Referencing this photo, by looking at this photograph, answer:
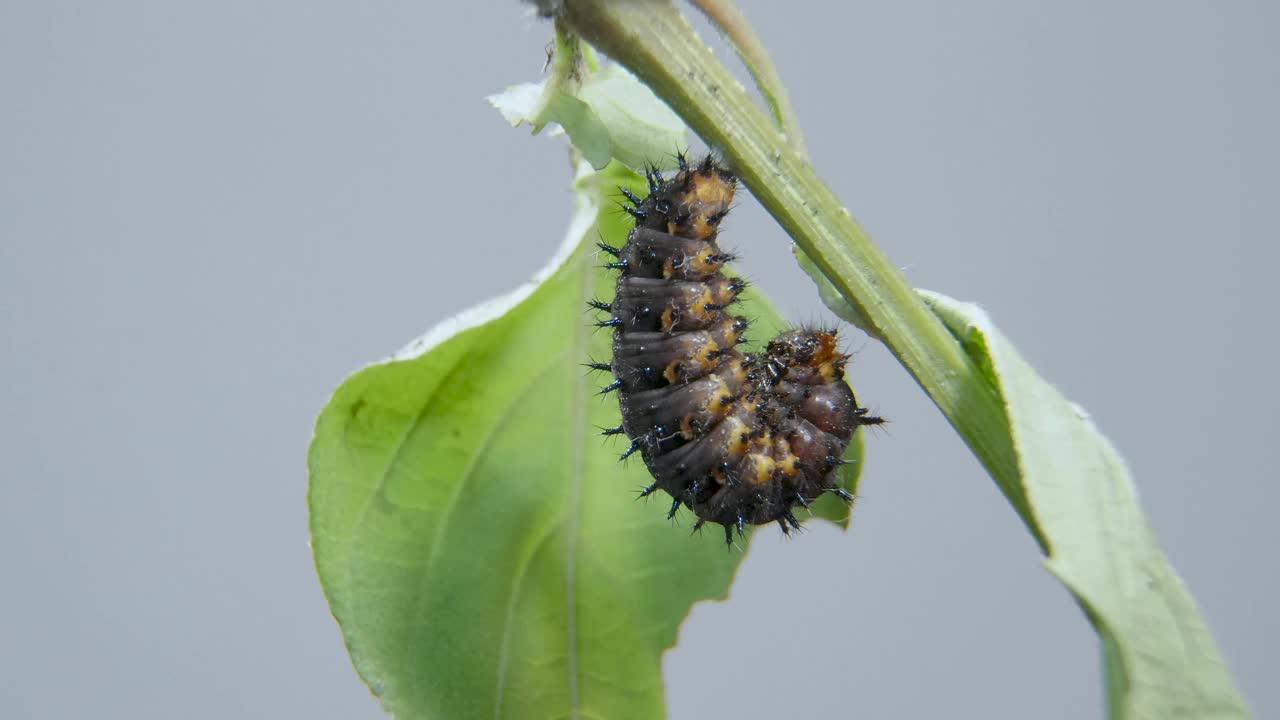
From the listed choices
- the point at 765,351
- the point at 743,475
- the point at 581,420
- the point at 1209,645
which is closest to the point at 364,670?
the point at 581,420

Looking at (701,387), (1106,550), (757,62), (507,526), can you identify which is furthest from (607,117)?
→ (1106,550)

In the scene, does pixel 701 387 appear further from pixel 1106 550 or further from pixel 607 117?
pixel 1106 550

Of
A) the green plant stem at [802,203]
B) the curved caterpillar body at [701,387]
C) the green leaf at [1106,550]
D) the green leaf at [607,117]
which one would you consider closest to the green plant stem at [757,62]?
the green plant stem at [802,203]

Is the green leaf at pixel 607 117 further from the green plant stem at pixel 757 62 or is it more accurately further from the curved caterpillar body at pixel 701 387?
the green plant stem at pixel 757 62

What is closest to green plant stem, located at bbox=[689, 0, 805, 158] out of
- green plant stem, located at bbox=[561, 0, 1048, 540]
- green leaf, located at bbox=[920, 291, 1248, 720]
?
green plant stem, located at bbox=[561, 0, 1048, 540]

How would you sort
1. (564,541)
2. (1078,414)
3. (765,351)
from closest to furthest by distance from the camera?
(1078,414) < (564,541) < (765,351)

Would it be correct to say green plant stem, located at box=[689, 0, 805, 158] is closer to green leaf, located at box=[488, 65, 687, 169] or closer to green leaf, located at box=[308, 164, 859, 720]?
green leaf, located at box=[488, 65, 687, 169]

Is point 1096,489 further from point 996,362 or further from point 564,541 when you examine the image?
point 564,541
